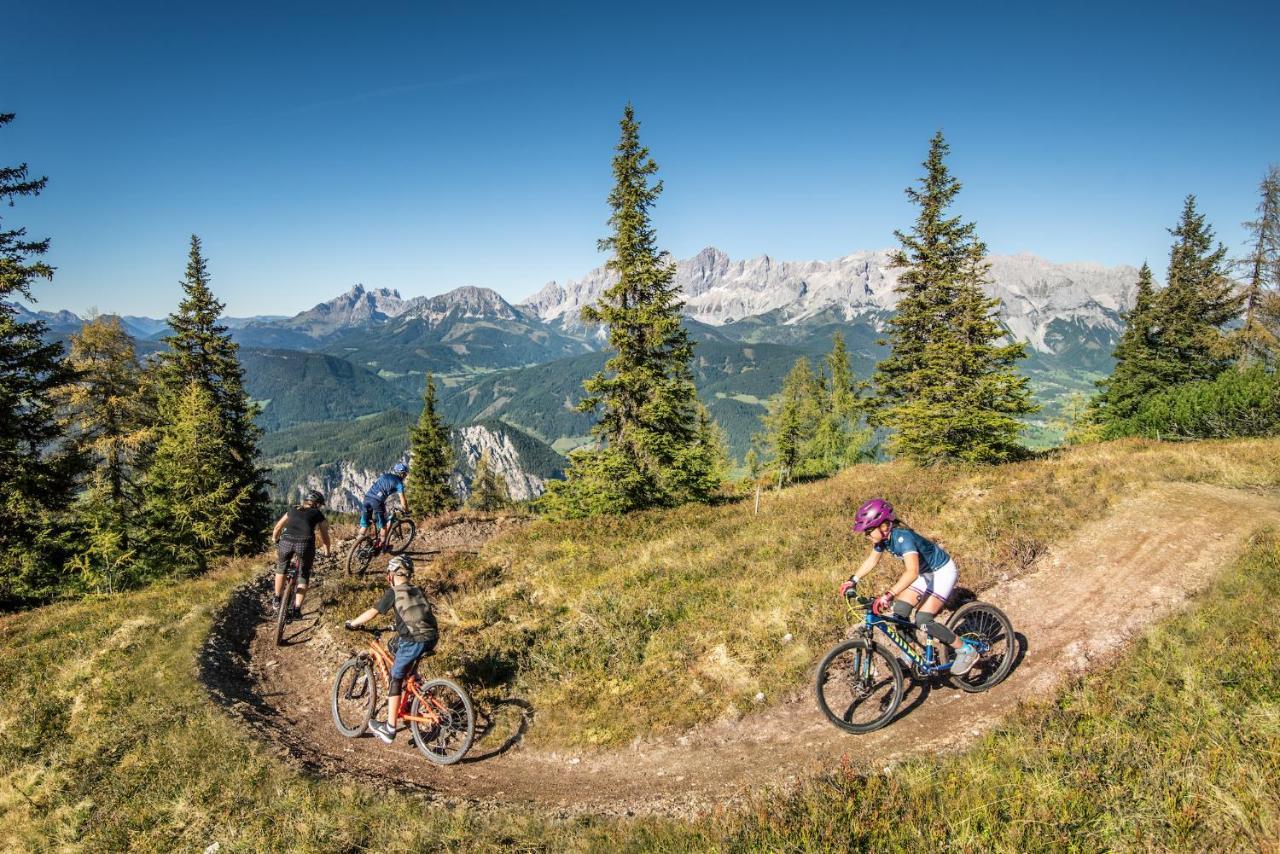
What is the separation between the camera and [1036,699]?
25.9 feet

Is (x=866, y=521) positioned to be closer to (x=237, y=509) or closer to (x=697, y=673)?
(x=697, y=673)

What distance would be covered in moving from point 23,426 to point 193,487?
7295 mm

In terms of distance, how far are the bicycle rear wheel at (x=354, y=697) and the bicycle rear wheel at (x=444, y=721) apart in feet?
3.65

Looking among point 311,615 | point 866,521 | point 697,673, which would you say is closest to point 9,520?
point 311,615

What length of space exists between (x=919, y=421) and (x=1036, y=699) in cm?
1708

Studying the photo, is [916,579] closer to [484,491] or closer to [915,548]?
Answer: [915,548]

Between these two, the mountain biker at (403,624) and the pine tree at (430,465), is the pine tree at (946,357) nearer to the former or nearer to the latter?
the mountain biker at (403,624)

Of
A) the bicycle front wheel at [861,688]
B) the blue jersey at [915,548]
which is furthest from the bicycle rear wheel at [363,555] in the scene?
the blue jersey at [915,548]

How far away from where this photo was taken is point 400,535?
18.1 meters

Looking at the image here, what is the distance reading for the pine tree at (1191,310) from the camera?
130 ft

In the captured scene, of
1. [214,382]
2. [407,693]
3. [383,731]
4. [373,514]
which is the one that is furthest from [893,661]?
[214,382]

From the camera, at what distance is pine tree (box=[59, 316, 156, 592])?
2669 cm

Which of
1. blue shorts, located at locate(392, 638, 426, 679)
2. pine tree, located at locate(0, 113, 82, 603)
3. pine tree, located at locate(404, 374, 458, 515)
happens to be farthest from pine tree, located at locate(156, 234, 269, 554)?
blue shorts, located at locate(392, 638, 426, 679)

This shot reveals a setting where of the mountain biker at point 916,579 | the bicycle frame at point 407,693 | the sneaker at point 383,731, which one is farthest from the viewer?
the sneaker at point 383,731
